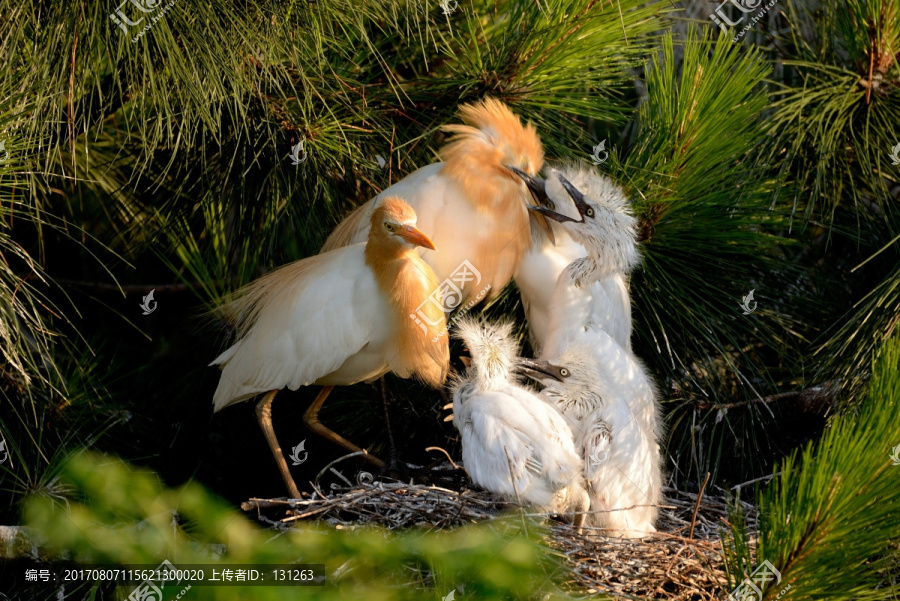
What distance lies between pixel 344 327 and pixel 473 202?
470 mm

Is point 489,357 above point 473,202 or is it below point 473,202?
below

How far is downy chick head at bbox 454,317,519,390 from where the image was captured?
2033 mm

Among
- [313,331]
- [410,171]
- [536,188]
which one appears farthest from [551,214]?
[313,331]

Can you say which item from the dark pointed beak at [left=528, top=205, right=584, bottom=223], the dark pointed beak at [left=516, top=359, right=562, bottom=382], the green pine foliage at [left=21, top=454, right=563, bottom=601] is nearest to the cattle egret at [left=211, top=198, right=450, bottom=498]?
the dark pointed beak at [left=516, top=359, right=562, bottom=382]

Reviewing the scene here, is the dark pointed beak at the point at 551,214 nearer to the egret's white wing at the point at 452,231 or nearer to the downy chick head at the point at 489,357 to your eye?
the egret's white wing at the point at 452,231

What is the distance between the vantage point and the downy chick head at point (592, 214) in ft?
6.98

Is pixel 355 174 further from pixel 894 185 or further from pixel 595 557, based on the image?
pixel 894 185

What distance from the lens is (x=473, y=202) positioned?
7.69 ft

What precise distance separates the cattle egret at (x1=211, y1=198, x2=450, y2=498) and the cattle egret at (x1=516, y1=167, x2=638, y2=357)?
297mm

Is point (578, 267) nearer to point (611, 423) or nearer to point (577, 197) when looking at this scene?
point (577, 197)

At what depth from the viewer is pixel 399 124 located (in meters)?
2.40

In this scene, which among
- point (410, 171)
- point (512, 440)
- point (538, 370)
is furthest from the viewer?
point (410, 171)

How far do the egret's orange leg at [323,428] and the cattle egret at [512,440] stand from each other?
453mm

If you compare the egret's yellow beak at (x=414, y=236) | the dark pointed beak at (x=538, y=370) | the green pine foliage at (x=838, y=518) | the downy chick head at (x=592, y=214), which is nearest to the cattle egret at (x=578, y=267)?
the downy chick head at (x=592, y=214)
